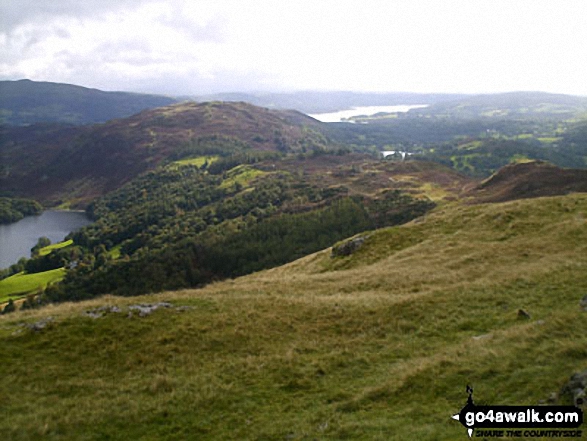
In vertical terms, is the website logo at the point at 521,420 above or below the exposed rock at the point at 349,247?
above

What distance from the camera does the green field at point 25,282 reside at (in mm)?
129750

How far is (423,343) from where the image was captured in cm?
2098

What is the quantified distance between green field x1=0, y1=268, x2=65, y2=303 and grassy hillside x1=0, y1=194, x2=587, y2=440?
410 ft

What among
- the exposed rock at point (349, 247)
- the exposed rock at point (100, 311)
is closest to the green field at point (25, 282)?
the exposed rock at point (349, 247)

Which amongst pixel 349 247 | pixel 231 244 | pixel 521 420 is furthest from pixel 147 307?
Result: pixel 231 244

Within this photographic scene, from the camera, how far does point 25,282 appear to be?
465ft

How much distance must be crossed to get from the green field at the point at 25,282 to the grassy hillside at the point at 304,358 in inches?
4921

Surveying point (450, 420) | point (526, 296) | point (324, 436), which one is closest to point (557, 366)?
point (450, 420)

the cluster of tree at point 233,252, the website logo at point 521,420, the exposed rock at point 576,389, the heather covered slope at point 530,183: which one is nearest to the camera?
the website logo at point 521,420

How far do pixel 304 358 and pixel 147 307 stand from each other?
37.3 feet

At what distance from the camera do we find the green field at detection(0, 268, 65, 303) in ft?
426

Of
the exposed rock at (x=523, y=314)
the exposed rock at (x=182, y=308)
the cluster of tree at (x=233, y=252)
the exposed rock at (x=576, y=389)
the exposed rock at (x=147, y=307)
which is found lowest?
the cluster of tree at (x=233, y=252)

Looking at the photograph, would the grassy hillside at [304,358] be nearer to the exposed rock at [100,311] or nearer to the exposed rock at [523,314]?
the exposed rock at [523,314]

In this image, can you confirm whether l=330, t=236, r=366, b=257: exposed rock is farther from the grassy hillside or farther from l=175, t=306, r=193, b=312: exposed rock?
l=175, t=306, r=193, b=312: exposed rock
